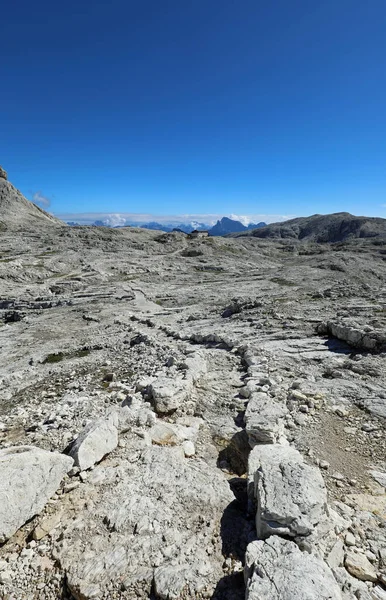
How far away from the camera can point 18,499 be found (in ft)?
24.0

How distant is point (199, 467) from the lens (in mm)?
9703

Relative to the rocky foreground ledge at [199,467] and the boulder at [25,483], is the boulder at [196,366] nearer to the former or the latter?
the rocky foreground ledge at [199,467]

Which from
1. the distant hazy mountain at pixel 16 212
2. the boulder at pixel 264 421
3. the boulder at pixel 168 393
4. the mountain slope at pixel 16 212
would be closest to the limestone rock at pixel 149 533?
the boulder at pixel 264 421

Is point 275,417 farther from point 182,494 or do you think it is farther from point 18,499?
point 18,499

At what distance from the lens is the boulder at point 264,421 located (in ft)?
36.8

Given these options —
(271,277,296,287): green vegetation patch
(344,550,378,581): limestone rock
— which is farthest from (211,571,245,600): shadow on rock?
(271,277,296,287): green vegetation patch

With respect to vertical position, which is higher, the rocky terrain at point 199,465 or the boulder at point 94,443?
the boulder at point 94,443

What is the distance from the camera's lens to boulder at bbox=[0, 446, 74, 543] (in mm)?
7074

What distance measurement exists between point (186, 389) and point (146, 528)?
25.7 ft

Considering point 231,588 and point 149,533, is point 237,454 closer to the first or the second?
point 149,533

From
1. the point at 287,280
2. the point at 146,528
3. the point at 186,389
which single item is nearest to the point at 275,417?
the point at 186,389

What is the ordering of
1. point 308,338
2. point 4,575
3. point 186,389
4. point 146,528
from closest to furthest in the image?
point 4,575 < point 146,528 < point 186,389 < point 308,338

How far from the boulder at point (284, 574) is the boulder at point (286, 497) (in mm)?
409

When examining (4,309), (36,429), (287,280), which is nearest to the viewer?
(36,429)
